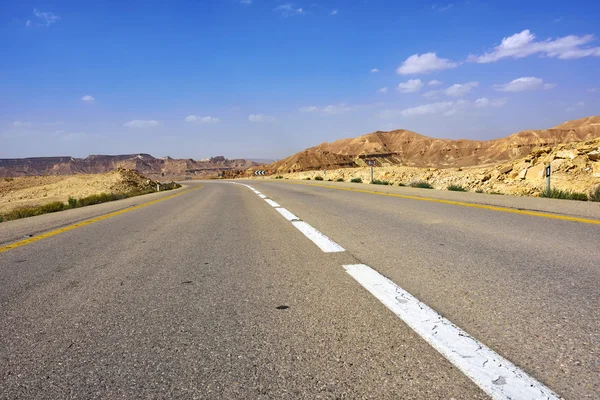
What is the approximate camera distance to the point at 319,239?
18.8ft

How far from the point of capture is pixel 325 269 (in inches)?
160

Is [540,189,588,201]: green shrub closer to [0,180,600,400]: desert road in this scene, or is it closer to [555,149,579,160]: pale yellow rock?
[555,149,579,160]: pale yellow rock

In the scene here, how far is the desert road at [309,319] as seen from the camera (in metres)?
1.94

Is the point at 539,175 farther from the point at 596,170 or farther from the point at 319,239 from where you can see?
the point at 319,239

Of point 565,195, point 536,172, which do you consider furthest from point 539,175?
point 565,195

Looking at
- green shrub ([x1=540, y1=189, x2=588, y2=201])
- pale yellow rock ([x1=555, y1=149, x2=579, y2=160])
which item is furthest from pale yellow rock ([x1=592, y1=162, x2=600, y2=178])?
green shrub ([x1=540, y1=189, x2=588, y2=201])

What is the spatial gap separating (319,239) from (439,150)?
99935 millimetres

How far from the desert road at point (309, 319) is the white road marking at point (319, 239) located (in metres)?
0.05

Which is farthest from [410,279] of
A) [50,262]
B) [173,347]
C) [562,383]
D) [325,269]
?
[50,262]

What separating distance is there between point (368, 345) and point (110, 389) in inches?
52.2

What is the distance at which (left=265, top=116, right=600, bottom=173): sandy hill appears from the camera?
87.1 metres

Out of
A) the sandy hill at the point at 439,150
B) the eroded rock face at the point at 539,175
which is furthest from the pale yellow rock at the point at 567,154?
the sandy hill at the point at 439,150

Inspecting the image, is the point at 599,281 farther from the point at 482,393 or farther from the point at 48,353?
the point at 48,353

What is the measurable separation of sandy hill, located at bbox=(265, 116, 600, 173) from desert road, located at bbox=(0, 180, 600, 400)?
3290 inches
